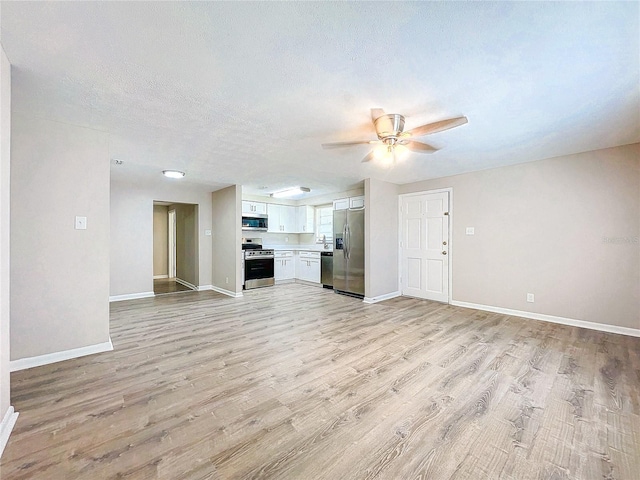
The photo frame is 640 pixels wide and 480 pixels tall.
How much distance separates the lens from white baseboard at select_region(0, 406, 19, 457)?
1.58 metres

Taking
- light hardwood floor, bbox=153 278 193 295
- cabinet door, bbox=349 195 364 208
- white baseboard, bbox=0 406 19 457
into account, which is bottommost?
light hardwood floor, bbox=153 278 193 295

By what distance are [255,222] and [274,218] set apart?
0.64 metres

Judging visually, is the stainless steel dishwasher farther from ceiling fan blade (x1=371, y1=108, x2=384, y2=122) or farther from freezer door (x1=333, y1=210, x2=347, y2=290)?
ceiling fan blade (x1=371, y1=108, x2=384, y2=122)

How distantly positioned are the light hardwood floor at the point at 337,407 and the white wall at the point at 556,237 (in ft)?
1.69

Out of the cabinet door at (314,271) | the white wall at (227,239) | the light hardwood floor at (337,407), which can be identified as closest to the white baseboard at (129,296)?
the white wall at (227,239)

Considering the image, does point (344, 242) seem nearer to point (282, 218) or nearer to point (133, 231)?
point (282, 218)

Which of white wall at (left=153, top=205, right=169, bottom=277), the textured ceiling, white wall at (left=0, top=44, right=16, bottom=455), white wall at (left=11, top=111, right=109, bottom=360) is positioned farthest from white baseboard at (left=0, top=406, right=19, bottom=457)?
white wall at (left=153, top=205, right=169, bottom=277)

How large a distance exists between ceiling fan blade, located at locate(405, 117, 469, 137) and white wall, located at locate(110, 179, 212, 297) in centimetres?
475

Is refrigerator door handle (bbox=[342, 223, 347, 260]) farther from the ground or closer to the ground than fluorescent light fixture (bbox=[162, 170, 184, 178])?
closer to the ground

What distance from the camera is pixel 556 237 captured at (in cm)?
380

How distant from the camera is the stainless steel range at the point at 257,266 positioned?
6.40m

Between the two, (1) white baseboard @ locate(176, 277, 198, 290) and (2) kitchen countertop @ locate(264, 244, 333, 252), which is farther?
(2) kitchen countertop @ locate(264, 244, 333, 252)

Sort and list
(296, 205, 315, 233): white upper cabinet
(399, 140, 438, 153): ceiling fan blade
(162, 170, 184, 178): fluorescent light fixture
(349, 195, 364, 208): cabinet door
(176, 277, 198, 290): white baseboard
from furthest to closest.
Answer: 1. (296, 205, 315, 233): white upper cabinet
2. (176, 277, 198, 290): white baseboard
3. (349, 195, 364, 208): cabinet door
4. (162, 170, 184, 178): fluorescent light fixture
5. (399, 140, 438, 153): ceiling fan blade

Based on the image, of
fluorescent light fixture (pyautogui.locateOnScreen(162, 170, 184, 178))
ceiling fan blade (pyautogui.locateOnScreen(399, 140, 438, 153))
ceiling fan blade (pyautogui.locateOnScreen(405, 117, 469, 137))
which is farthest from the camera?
fluorescent light fixture (pyautogui.locateOnScreen(162, 170, 184, 178))
